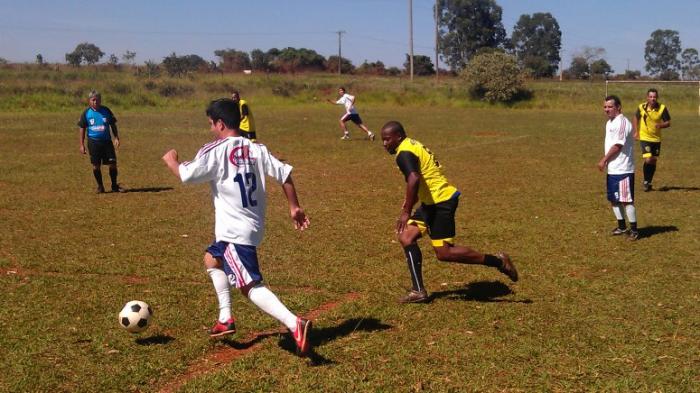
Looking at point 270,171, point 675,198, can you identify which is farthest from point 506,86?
point 270,171

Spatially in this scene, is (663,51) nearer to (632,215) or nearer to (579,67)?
(579,67)

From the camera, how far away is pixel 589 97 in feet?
174

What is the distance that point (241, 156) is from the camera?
5.62m

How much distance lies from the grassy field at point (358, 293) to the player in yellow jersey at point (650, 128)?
0.60 m

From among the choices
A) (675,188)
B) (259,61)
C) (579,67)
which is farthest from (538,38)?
(675,188)

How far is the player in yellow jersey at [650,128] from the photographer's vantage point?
14375 mm

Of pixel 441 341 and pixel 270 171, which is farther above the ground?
pixel 270 171

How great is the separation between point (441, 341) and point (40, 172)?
48.2 ft

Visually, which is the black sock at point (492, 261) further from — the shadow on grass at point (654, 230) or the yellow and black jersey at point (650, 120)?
the yellow and black jersey at point (650, 120)

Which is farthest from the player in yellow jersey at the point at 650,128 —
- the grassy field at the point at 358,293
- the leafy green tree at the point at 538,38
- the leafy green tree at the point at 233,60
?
the leafy green tree at the point at 538,38

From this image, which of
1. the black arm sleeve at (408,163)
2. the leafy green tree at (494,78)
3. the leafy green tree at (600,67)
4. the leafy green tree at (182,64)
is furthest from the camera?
the leafy green tree at (600,67)

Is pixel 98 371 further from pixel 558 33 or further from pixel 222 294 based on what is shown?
pixel 558 33

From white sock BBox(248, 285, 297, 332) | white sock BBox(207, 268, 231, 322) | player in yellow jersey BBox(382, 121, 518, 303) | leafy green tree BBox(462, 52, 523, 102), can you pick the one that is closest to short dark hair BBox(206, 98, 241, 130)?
white sock BBox(207, 268, 231, 322)

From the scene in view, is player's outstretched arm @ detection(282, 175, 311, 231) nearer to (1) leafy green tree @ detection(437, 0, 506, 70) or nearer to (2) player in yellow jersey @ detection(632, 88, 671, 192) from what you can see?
(2) player in yellow jersey @ detection(632, 88, 671, 192)
